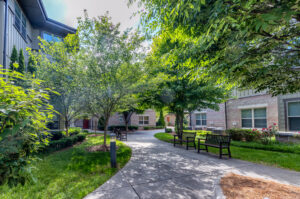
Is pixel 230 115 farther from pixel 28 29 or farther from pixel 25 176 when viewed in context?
pixel 28 29

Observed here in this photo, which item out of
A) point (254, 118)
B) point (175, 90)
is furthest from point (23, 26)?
point (254, 118)

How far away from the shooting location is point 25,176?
185 cm

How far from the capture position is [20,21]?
10547mm

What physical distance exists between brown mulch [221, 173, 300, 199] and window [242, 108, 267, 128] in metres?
10.3

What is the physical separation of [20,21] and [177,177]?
13.5m

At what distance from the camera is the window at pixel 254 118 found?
12648 mm

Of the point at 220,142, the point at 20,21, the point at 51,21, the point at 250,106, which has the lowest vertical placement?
the point at 220,142

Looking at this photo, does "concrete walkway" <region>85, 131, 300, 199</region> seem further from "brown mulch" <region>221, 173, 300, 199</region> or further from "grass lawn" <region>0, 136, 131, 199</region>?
"grass lawn" <region>0, 136, 131, 199</region>

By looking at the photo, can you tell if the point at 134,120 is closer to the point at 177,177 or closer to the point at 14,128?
the point at 177,177

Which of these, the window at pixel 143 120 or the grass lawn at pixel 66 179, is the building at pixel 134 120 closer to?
the window at pixel 143 120

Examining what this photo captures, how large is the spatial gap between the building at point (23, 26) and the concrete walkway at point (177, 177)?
8231 millimetres

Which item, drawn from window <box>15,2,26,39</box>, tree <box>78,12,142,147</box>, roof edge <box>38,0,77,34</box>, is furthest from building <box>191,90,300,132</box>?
roof edge <box>38,0,77,34</box>

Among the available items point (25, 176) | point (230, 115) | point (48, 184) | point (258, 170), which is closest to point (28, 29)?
point (48, 184)

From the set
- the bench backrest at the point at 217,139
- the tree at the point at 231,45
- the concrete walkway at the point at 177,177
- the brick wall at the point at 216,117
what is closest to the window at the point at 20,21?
the tree at the point at 231,45
